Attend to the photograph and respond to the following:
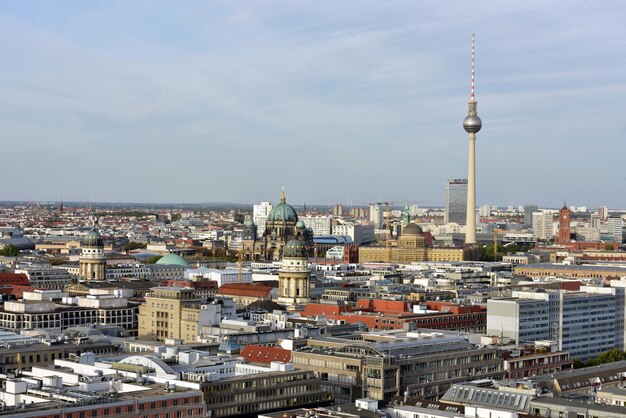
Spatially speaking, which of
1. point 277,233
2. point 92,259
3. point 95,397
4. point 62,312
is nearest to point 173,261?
point 92,259

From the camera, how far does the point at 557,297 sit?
90.6 meters

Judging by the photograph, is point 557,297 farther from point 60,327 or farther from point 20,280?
point 20,280

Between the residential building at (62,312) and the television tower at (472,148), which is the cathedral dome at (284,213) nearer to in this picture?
the television tower at (472,148)

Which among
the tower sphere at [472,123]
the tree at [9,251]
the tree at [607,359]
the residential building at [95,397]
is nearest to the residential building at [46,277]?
the tree at [9,251]

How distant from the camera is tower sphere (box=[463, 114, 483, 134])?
621ft

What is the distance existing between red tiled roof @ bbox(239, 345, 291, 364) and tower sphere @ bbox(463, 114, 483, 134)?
12526 centimetres

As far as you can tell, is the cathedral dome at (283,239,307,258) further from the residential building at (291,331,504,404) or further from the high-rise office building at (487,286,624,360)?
the residential building at (291,331,504,404)

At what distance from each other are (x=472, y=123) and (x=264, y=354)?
4979 inches

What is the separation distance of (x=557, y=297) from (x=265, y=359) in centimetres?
3182

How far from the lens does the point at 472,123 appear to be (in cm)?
18912

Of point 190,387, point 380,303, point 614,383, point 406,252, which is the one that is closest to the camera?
point 190,387

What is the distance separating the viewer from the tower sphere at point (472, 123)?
189 metres

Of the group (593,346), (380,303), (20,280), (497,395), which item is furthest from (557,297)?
(20,280)

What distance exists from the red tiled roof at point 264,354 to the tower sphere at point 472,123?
125m
